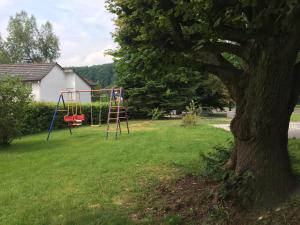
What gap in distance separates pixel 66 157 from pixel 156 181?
404 centimetres

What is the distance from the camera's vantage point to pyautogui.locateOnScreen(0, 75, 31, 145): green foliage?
13531mm

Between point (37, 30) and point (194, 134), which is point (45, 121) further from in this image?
point (37, 30)

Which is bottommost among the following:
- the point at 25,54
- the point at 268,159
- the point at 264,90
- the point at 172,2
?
the point at 268,159

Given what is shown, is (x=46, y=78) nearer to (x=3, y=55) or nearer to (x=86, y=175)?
(x=3, y=55)

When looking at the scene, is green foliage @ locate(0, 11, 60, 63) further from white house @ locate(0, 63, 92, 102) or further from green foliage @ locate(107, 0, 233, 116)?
green foliage @ locate(107, 0, 233, 116)

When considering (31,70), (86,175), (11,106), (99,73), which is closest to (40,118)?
(11,106)

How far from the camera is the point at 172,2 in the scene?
4.91 metres

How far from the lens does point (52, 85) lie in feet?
129

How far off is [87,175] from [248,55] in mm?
4056

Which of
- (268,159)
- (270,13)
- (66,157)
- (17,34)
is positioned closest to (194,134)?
(66,157)

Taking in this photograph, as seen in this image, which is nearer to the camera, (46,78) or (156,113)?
(156,113)

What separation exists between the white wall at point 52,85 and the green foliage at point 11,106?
22549 mm

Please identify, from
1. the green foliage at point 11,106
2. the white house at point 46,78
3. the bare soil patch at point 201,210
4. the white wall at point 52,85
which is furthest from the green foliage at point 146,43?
the white wall at point 52,85

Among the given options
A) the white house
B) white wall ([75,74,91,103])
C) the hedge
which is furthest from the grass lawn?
white wall ([75,74,91,103])
